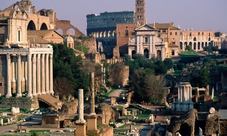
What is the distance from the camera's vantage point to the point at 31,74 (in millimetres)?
53031

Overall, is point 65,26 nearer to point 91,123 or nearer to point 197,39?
point 197,39

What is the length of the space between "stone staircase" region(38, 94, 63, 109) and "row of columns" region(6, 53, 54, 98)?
54 cm

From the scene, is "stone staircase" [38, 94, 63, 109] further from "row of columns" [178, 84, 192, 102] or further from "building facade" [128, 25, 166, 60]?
"building facade" [128, 25, 166, 60]

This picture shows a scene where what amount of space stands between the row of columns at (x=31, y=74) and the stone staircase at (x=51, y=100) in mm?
540

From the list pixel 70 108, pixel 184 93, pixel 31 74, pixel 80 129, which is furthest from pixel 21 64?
pixel 80 129

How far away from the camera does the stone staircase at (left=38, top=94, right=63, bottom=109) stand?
51.9 m

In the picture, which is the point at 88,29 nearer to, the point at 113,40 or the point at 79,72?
the point at 113,40

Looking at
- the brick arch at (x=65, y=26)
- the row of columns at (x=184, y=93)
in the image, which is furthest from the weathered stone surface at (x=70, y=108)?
the brick arch at (x=65, y=26)

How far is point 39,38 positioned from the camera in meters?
65.9

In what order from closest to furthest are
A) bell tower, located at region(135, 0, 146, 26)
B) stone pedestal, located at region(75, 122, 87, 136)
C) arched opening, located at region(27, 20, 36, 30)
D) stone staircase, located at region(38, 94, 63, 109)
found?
stone pedestal, located at region(75, 122, 87, 136) → stone staircase, located at region(38, 94, 63, 109) → arched opening, located at region(27, 20, 36, 30) → bell tower, located at region(135, 0, 146, 26)

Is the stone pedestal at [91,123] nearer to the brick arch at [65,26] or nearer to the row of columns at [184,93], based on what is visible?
the row of columns at [184,93]

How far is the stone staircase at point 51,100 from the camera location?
2042 inches

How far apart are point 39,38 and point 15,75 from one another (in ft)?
41.0

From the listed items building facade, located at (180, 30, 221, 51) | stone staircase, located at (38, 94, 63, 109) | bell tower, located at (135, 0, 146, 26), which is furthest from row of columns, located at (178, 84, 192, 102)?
building facade, located at (180, 30, 221, 51)
